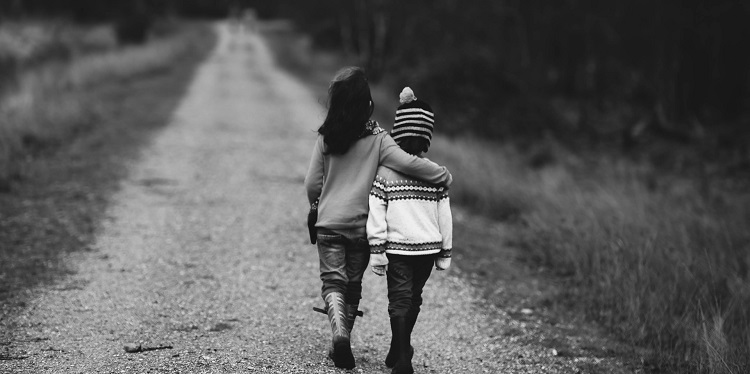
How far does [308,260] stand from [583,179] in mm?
8699

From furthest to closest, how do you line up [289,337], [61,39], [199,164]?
[61,39]
[199,164]
[289,337]

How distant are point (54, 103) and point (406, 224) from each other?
1245 cm

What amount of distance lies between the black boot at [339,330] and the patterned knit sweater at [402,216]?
0.39 metres

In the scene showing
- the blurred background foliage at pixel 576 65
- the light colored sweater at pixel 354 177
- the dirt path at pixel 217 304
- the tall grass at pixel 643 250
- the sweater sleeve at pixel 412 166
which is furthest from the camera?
the blurred background foliage at pixel 576 65

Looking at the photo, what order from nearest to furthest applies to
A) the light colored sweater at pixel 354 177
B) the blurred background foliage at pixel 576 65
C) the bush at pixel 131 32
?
1. the light colored sweater at pixel 354 177
2. the blurred background foliage at pixel 576 65
3. the bush at pixel 131 32

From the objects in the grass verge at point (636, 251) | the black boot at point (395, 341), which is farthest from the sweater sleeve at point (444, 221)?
the grass verge at point (636, 251)

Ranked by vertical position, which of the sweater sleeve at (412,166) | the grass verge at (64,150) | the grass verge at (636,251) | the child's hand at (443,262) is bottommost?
the grass verge at (64,150)

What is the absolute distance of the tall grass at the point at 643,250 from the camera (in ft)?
15.5

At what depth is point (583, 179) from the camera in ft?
44.6

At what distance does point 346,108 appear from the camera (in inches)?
144

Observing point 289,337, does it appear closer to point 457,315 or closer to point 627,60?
point 457,315

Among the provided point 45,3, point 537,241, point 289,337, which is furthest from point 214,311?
point 45,3

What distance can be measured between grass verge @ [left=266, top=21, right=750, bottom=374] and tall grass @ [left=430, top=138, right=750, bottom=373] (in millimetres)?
13

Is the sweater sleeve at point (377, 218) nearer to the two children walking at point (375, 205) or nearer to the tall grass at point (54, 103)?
the two children walking at point (375, 205)
